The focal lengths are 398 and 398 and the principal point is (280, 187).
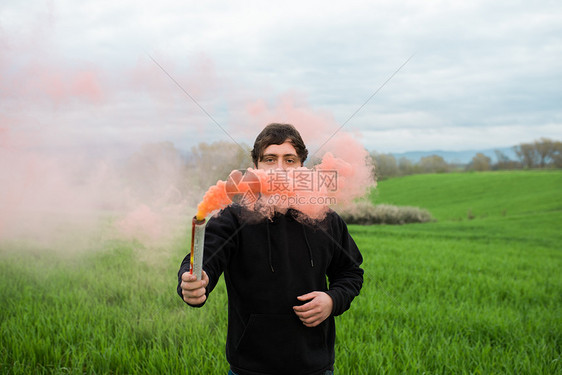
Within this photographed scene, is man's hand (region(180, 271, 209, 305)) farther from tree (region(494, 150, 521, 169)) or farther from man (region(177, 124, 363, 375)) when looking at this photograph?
tree (region(494, 150, 521, 169))

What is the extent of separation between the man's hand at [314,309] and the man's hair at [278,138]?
91cm

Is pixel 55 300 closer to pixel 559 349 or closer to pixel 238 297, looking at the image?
pixel 238 297

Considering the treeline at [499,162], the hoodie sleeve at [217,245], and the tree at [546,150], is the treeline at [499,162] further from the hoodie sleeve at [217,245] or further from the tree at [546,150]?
the hoodie sleeve at [217,245]

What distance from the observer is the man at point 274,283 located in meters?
2.46

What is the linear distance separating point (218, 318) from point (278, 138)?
361cm

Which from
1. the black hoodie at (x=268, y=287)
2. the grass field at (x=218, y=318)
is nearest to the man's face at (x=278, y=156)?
the black hoodie at (x=268, y=287)

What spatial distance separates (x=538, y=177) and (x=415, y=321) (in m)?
51.0

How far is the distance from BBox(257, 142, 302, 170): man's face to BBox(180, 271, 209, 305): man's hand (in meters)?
0.88

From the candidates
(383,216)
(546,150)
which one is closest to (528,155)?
(546,150)

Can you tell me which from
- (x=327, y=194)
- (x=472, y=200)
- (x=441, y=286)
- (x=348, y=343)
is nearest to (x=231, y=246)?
(x=327, y=194)

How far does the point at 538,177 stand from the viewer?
47594 mm

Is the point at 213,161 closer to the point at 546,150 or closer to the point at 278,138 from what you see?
the point at 278,138

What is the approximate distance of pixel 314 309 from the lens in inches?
95.6

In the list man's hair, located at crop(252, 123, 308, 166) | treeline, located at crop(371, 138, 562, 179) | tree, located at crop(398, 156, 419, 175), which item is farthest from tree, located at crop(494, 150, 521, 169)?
man's hair, located at crop(252, 123, 308, 166)
